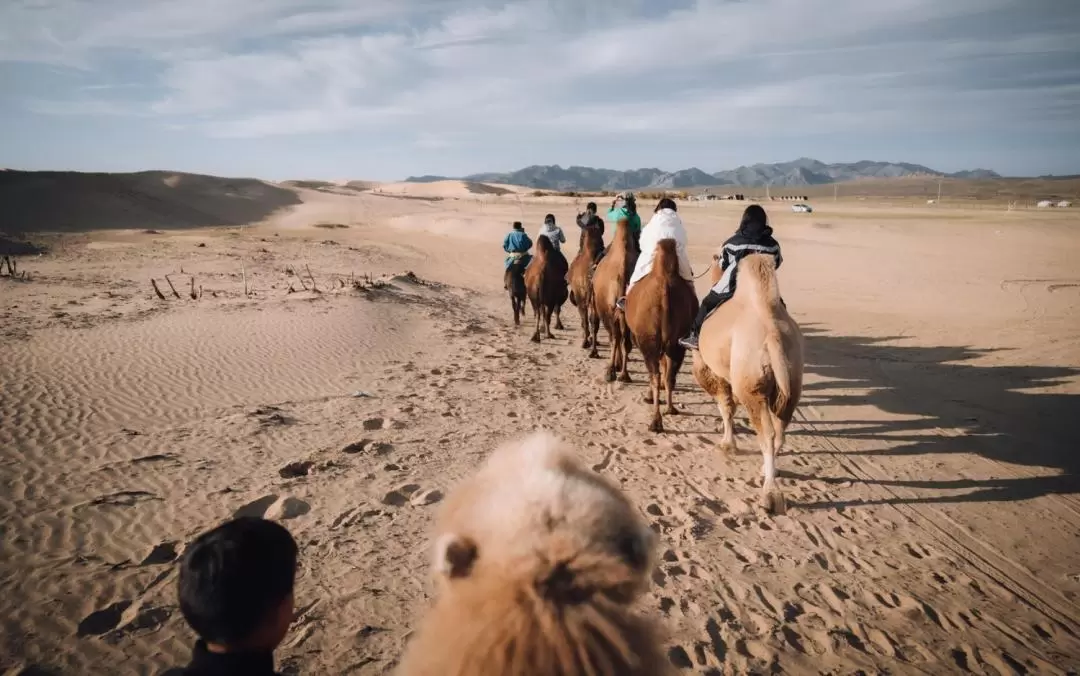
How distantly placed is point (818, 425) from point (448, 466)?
188 inches

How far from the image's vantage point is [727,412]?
6.27 meters

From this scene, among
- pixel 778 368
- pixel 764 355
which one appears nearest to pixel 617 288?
pixel 764 355

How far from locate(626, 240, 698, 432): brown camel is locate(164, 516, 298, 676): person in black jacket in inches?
226

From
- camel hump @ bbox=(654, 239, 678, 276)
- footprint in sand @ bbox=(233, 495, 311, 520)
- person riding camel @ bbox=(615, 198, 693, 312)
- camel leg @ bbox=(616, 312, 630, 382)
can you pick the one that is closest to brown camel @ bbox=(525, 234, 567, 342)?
camel leg @ bbox=(616, 312, 630, 382)

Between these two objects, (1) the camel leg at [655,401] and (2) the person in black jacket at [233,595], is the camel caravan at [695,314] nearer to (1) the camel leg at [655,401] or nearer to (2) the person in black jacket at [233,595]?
(1) the camel leg at [655,401]

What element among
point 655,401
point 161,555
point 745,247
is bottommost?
point 161,555

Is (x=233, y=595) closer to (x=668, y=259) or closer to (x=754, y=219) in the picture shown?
(x=754, y=219)

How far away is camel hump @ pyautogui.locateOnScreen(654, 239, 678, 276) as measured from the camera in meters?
6.86

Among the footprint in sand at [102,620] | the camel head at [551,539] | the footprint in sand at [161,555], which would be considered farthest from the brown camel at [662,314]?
the camel head at [551,539]

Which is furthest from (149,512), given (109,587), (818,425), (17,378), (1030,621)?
(818,425)

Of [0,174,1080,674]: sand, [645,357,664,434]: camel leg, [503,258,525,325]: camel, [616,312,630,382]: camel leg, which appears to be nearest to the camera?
[0,174,1080,674]: sand

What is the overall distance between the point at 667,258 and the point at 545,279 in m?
4.93

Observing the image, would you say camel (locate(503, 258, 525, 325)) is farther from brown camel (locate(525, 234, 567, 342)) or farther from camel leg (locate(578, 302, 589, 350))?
camel leg (locate(578, 302, 589, 350))

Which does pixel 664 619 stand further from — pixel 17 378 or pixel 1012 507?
pixel 17 378
